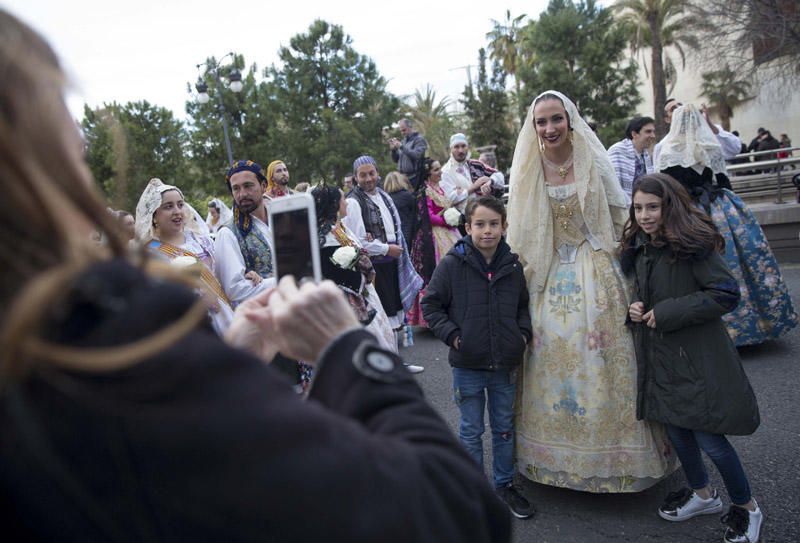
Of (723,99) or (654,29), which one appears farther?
(723,99)

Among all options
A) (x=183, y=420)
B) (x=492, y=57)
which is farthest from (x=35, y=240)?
(x=492, y=57)

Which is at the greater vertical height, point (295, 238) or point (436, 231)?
point (295, 238)

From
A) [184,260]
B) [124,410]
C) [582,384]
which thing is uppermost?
[124,410]

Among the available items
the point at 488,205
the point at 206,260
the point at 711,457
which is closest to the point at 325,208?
the point at 206,260

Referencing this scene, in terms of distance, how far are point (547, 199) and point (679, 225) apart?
771 millimetres

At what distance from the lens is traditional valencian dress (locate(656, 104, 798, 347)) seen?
5363 millimetres

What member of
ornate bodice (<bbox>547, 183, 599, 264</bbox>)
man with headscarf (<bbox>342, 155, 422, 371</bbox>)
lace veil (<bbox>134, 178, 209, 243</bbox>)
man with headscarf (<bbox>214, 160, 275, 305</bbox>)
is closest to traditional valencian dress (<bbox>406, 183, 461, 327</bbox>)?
man with headscarf (<bbox>342, 155, 422, 371</bbox>)

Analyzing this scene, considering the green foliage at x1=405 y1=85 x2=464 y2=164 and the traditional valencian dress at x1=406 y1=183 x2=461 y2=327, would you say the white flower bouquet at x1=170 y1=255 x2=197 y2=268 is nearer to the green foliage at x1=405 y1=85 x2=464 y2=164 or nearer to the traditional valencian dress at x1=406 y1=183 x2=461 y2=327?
the traditional valencian dress at x1=406 y1=183 x2=461 y2=327

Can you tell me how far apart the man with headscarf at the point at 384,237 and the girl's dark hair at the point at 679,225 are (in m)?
3.56

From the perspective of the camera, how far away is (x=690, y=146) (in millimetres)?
5258

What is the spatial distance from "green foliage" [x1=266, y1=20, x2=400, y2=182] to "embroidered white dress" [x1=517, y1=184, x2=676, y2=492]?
2595cm

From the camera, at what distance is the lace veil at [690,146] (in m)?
5.29

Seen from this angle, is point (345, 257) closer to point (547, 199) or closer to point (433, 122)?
point (547, 199)

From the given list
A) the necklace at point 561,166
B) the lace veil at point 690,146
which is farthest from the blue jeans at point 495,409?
the lace veil at point 690,146
